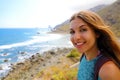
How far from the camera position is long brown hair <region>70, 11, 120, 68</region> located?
94.3 inches

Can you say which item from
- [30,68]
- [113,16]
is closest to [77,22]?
[30,68]

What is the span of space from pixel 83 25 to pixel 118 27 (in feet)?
330

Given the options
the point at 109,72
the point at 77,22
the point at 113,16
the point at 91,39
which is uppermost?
the point at 77,22

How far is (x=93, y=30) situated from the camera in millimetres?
2451

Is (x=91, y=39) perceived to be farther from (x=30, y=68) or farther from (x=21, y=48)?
(x=21, y=48)

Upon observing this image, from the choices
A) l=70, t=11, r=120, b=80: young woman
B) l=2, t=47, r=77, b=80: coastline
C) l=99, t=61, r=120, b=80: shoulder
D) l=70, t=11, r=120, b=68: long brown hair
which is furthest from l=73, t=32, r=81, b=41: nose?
l=2, t=47, r=77, b=80: coastline

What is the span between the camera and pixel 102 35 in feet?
8.28

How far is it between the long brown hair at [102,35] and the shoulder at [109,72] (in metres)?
0.15

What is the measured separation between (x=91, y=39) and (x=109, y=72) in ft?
1.35

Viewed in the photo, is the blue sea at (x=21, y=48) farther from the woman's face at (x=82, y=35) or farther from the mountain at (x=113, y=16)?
the mountain at (x=113, y=16)

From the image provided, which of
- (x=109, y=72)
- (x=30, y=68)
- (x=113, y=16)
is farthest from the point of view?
(x=113, y=16)

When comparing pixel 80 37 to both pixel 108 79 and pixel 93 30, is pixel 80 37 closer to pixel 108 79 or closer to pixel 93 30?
pixel 93 30

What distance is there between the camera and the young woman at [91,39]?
7.89 ft

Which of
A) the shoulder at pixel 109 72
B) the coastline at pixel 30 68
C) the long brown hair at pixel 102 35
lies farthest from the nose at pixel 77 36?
the coastline at pixel 30 68
